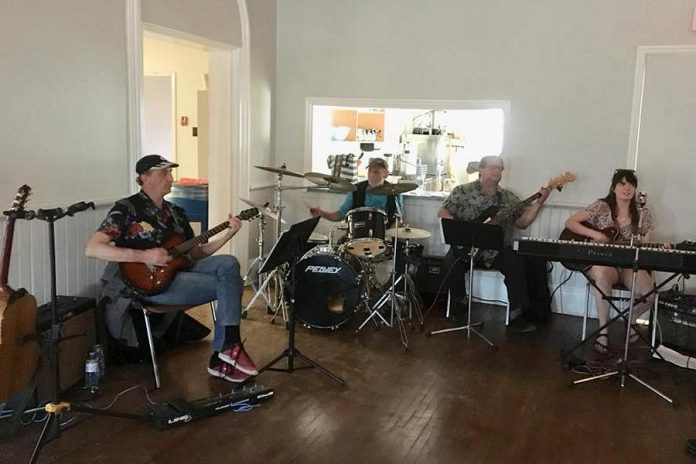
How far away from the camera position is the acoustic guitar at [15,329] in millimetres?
2678

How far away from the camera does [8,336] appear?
2.69 meters

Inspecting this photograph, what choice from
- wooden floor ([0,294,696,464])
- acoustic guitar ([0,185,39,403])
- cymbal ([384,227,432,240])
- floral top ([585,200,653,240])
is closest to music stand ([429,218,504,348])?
cymbal ([384,227,432,240])

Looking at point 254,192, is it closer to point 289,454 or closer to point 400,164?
point 400,164

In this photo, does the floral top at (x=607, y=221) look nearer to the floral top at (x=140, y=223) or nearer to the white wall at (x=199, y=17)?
the floral top at (x=140, y=223)

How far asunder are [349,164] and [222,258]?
289 cm

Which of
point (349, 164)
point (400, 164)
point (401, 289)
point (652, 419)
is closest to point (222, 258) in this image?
point (401, 289)

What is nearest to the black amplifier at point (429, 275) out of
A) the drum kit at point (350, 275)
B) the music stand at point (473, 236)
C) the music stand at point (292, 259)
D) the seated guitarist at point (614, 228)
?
the drum kit at point (350, 275)

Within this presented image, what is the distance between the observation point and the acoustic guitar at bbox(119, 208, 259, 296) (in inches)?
137

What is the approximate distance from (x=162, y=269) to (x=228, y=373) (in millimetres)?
685

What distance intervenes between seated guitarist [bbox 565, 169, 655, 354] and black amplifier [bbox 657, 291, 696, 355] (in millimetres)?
106

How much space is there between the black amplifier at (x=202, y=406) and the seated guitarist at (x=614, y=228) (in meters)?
2.33

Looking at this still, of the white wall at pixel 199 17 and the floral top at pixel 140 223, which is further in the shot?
the white wall at pixel 199 17

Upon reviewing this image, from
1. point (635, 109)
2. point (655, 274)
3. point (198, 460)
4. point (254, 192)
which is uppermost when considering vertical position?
point (635, 109)

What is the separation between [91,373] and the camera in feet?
11.3
